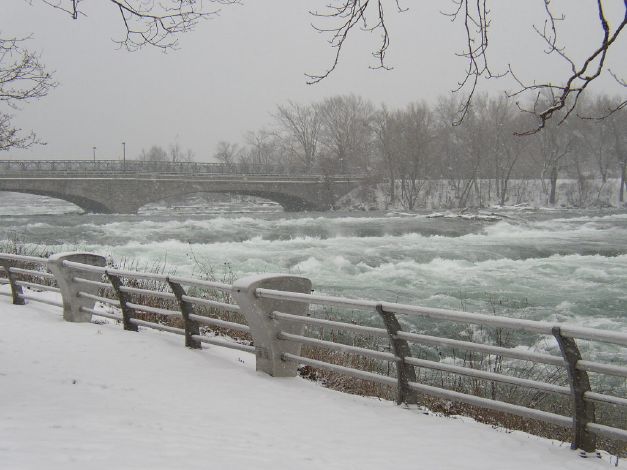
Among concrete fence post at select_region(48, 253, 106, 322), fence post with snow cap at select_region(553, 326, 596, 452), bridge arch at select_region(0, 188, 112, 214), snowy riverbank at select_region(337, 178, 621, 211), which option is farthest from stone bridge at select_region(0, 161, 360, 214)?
fence post with snow cap at select_region(553, 326, 596, 452)

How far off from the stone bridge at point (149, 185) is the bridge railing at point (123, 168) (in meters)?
0.08

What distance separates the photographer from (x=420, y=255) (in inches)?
975

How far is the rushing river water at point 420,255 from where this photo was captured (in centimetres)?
1677

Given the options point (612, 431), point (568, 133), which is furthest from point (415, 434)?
point (568, 133)

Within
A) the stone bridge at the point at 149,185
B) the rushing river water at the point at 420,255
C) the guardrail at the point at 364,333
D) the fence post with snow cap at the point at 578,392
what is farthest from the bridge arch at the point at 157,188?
the fence post with snow cap at the point at 578,392

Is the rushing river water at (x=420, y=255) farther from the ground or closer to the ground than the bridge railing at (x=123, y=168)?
closer to the ground

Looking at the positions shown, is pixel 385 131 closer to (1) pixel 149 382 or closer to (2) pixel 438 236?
(2) pixel 438 236

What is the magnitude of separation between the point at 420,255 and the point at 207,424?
20284mm

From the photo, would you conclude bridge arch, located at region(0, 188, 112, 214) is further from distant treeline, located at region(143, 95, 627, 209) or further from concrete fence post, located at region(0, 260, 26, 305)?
concrete fence post, located at region(0, 260, 26, 305)

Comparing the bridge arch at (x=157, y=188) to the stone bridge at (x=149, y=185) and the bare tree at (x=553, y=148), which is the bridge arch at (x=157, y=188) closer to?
the stone bridge at (x=149, y=185)

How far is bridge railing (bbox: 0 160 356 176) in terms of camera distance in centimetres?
5097

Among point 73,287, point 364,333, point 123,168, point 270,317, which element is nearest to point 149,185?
point 123,168

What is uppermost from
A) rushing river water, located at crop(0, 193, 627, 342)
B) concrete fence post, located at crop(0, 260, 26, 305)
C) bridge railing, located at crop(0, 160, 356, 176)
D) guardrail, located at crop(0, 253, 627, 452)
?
bridge railing, located at crop(0, 160, 356, 176)

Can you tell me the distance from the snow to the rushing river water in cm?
556
